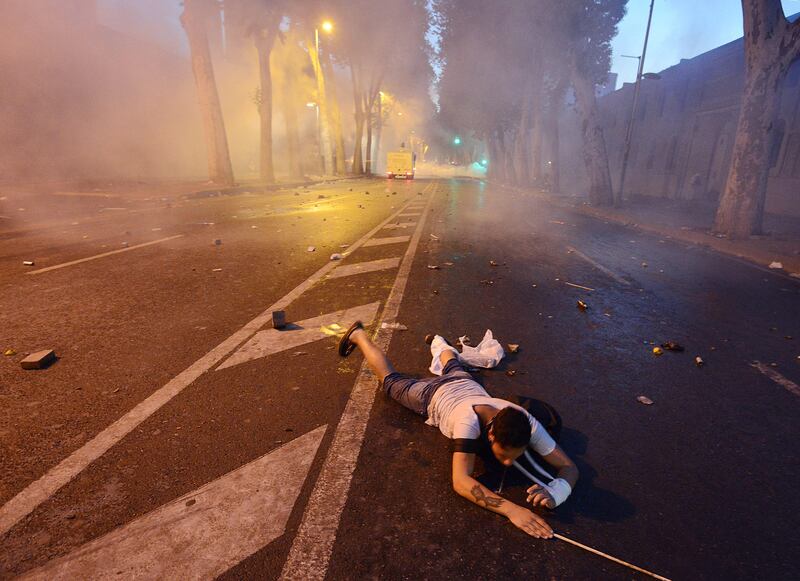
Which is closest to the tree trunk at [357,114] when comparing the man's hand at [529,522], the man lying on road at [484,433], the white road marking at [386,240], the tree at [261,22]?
the tree at [261,22]

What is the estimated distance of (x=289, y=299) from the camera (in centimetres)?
504

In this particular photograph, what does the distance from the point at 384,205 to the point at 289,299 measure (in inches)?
428

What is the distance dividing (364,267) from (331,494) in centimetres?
457

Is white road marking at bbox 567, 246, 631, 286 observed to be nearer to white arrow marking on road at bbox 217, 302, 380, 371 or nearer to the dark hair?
white arrow marking on road at bbox 217, 302, 380, 371

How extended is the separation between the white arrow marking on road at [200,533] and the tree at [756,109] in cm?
1212

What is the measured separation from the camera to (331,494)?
7.07ft

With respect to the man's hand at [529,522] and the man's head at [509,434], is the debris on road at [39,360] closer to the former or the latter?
the man's head at [509,434]

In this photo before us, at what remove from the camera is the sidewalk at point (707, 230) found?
8688 millimetres

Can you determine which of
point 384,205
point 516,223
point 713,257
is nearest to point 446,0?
point 384,205

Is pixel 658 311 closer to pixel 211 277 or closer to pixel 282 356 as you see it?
pixel 282 356

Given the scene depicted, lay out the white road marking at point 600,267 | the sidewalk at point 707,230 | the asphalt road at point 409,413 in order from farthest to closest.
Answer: the sidewalk at point 707,230
the white road marking at point 600,267
the asphalt road at point 409,413

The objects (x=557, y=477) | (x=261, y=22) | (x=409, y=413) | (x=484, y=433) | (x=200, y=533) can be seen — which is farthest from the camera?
(x=261, y=22)

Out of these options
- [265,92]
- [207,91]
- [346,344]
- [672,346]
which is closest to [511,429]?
[346,344]

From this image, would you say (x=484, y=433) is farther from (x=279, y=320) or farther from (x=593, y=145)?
(x=593, y=145)
